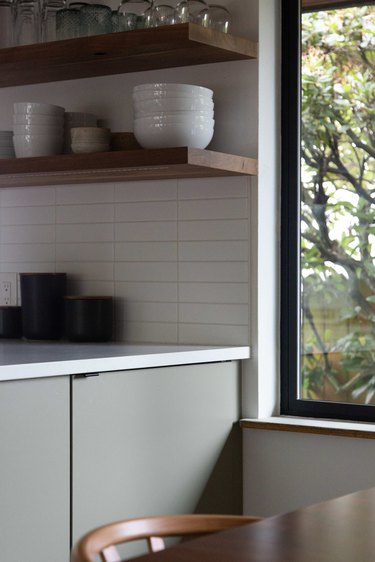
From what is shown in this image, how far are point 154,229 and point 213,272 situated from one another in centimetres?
27

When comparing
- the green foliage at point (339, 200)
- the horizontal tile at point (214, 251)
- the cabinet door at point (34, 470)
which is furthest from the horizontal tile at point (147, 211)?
the cabinet door at point (34, 470)

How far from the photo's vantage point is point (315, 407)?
129 inches

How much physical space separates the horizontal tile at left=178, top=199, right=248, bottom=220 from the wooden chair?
6.17 feet

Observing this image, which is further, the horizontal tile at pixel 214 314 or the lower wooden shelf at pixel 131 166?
the horizontal tile at pixel 214 314

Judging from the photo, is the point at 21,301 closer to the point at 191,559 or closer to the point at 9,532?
the point at 9,532

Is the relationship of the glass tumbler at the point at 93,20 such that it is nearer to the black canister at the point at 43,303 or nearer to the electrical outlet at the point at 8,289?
the black canister at the point at 43,303

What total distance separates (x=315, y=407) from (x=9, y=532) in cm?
119

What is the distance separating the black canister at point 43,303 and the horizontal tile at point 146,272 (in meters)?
0.21

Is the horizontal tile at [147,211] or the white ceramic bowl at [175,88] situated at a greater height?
the white ceramic bowl at [175,88]

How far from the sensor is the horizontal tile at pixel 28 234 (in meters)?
3.64

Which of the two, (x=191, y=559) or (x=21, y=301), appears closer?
(x=191, y=559)

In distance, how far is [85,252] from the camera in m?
3.56

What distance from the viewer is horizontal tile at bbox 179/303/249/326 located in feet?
10.7

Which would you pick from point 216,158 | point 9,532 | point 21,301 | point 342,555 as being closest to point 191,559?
point 342,555
